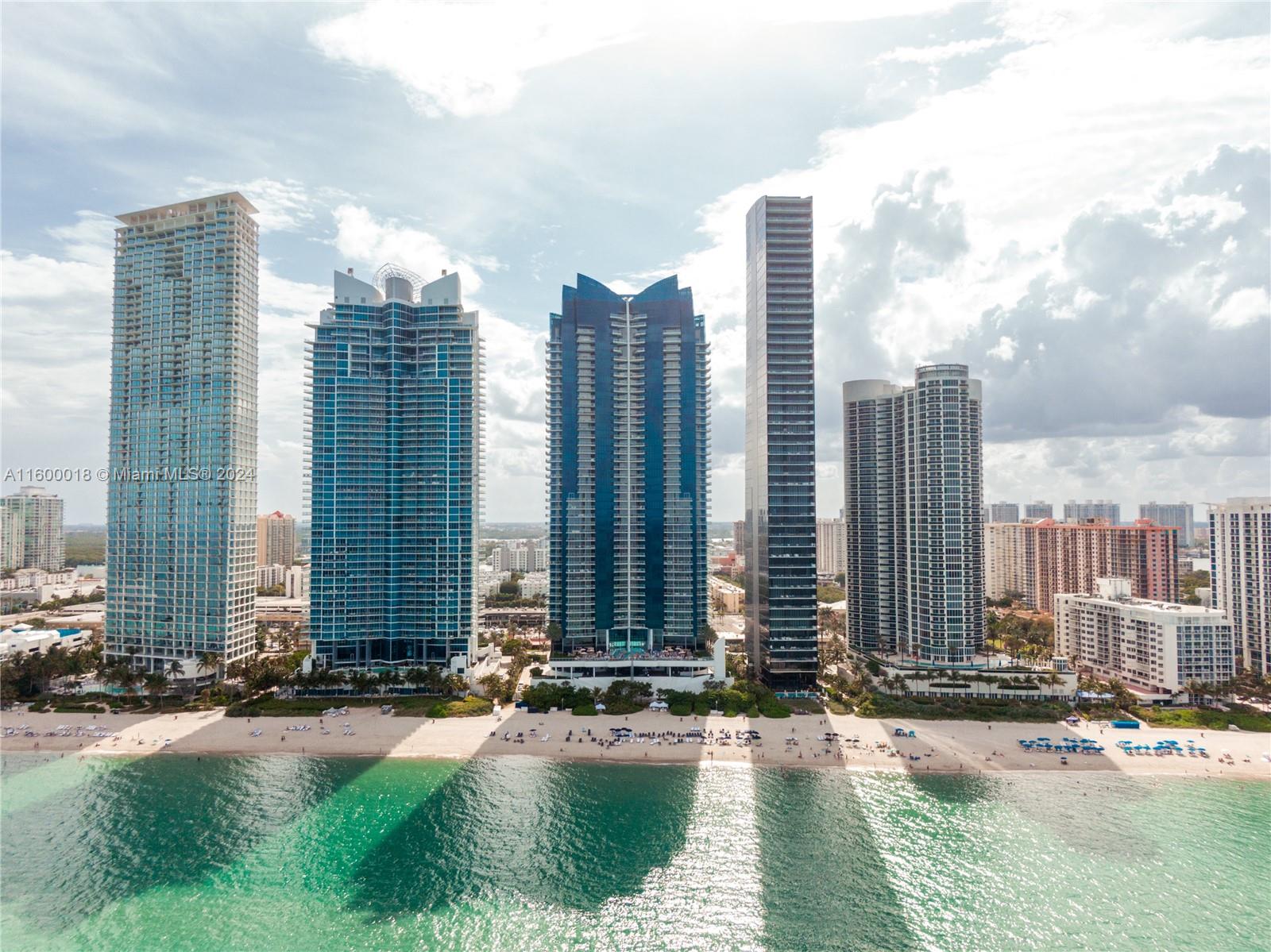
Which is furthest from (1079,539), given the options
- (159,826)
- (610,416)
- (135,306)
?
(135,306)

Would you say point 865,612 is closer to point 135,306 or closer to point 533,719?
point 533,719

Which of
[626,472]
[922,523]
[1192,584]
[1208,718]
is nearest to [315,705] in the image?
[626,472]

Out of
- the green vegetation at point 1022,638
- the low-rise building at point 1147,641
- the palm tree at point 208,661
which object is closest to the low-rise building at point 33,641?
the palm tree at point 208,661

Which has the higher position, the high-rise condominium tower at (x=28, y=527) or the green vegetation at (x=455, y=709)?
the high-rise condominium tower at (x=28, y=527)

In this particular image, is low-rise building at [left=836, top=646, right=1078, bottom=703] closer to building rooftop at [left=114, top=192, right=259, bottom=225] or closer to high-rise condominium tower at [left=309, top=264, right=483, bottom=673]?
high-rise condominium tower at [left=309, top=264, right=483, bottom=673]

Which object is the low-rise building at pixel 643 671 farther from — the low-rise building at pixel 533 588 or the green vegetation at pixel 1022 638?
the low-rise building at pixel 533 588
